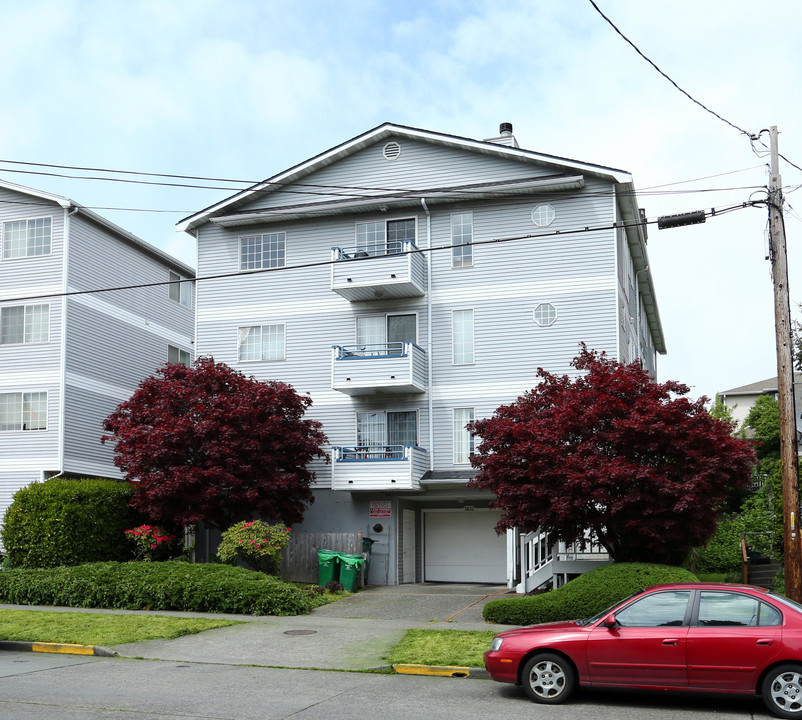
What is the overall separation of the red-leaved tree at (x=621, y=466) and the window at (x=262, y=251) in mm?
12212

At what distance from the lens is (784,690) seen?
9828mm

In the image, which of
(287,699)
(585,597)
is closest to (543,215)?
(585,597)

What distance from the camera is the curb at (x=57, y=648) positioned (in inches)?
560

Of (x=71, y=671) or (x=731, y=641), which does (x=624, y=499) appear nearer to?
(x=731, y=641)

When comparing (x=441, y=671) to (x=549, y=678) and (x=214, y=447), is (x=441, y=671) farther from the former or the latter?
(x=214, y=447)

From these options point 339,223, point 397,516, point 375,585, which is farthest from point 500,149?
point 375,585

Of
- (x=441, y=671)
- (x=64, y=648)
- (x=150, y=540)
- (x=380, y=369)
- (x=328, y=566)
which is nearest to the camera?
(x=441, y=671)

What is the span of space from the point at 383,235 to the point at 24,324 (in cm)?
1197

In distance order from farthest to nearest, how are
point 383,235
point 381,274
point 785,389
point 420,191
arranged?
point 383,235 → point 420,191 → point 381,274 → point 785,389

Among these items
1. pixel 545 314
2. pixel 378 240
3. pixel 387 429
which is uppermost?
pixel 378 240

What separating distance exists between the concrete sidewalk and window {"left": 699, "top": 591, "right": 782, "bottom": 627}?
184 inches

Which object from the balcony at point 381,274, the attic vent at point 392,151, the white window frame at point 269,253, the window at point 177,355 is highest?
the attic vent at point 392,151

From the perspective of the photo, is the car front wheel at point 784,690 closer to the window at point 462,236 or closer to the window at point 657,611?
the window at point 657,611

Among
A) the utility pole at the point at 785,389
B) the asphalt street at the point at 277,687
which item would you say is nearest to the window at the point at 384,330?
the asphalt street at the point at 277,687
